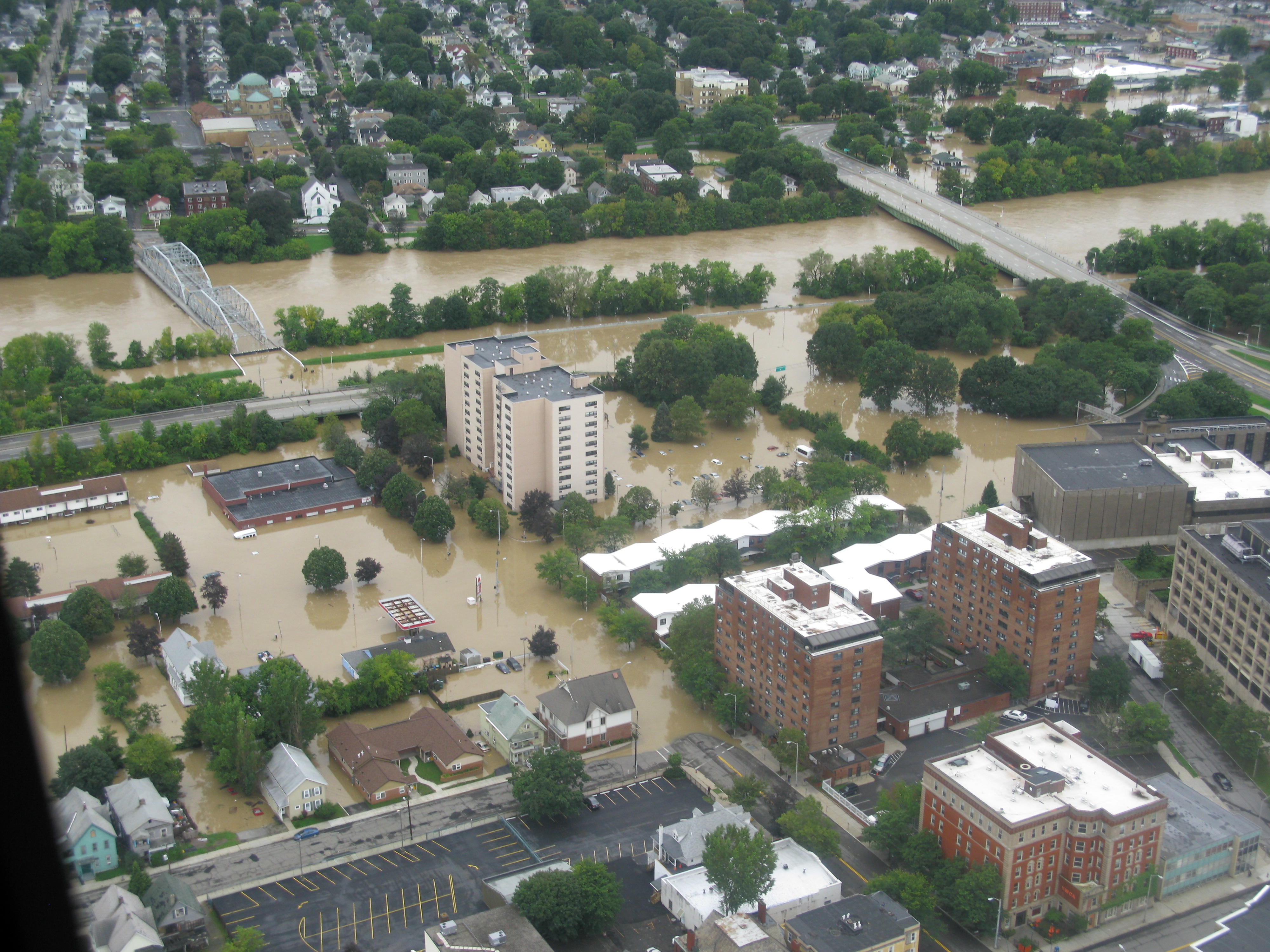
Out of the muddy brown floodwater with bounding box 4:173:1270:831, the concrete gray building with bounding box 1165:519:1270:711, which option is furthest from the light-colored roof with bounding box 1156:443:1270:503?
the muddy brown floodwater with bounding box 4:173:1270:831

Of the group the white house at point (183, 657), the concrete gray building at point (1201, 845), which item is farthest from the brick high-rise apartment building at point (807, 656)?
the white house at point (183, 657)

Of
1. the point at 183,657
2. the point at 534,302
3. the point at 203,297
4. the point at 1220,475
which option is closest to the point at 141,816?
the point at 183,657

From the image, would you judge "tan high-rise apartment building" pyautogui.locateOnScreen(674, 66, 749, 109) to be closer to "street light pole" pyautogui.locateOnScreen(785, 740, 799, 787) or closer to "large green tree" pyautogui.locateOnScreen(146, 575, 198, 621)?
"large green tree" pyautogui.locateOnScreen(146, 575, 198, 621)

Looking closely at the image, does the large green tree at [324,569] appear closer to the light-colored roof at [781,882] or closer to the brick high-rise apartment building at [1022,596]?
the light-colored roof at [781,882]

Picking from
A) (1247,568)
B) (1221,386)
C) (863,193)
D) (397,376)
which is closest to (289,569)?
(397,376)

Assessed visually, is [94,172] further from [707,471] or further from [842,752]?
[842,752]

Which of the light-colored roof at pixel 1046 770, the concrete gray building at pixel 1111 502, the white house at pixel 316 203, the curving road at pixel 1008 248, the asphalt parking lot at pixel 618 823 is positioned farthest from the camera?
the white house at pixel 316 203
